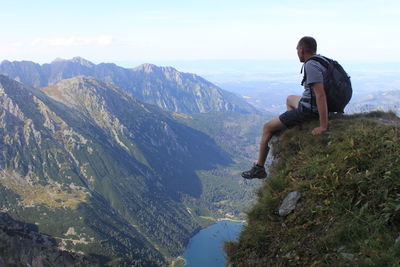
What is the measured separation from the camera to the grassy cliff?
8.02 meters

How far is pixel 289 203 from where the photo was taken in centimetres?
1077

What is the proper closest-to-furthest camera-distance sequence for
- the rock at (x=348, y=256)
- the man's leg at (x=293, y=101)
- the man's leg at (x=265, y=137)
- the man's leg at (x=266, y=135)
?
the rock at (x=348, y=256), the man's leg at (x=266, y=135), the man's leg at (x=265, y=137), the man's leg at (x=293, y=101)

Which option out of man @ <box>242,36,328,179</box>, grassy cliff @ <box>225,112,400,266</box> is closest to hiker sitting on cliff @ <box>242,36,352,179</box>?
man @ <box>242,36,328,179</box>

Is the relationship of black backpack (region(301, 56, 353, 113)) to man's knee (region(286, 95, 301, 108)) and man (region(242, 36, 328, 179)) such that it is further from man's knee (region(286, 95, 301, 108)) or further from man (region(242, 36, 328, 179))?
man's knee (region(286, 95, 301, 108))

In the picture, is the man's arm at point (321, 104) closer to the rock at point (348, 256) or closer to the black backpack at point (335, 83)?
the black backpack at point (335, 83)

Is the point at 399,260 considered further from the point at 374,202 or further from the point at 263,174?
the point at 263,174

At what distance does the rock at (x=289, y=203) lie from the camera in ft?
34.8

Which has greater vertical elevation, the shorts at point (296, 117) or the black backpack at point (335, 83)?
the black backpack at point (335, 83)

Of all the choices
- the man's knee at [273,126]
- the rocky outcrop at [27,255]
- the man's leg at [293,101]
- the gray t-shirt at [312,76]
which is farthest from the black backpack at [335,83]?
the rocky outcrop at [27,255]

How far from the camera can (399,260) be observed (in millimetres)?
6758

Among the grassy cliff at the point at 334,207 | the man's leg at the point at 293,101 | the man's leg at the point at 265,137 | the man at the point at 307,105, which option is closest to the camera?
the grassy cliff at the point at 334,207

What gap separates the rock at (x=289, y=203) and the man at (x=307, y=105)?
11.8 ft

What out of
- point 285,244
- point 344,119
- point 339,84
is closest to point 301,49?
point 339,84

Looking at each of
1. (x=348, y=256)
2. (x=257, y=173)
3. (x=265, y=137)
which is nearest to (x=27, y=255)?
(x=257, y=173)
